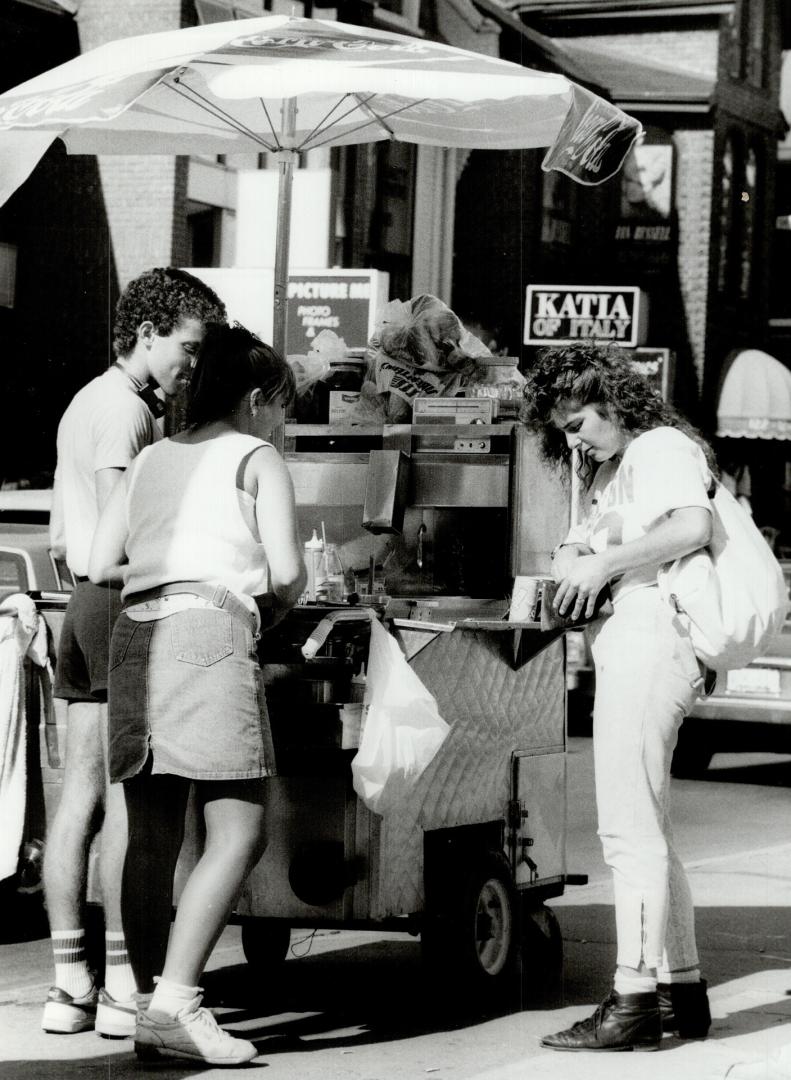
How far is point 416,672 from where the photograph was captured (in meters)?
5.05

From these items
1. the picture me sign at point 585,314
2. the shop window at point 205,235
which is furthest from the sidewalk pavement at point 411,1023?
the picture me sign at point 585,314

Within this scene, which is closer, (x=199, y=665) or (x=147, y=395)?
(x=199, y=665)

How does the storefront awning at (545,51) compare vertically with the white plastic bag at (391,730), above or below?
above

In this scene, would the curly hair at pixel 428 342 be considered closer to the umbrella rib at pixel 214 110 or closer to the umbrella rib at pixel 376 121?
the umbrella rib at pixel 376 121

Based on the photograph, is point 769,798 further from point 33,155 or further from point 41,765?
point 33,155

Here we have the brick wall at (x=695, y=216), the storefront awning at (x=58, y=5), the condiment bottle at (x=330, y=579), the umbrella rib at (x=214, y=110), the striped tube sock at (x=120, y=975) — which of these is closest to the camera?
the striped tube sock at (x=120, y=975)

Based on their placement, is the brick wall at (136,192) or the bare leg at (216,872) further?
the brick wall at (136,192)

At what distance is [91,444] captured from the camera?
5047 millimetres

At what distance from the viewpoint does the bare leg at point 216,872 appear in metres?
4.39

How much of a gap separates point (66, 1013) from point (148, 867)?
0.64 m

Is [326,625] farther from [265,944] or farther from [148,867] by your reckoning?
[265,944]

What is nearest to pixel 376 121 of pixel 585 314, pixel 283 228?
pixel 283 228

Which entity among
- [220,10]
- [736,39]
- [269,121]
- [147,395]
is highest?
[736,39]

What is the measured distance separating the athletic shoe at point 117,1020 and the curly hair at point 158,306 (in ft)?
5.99
